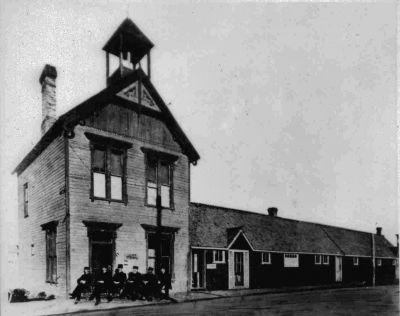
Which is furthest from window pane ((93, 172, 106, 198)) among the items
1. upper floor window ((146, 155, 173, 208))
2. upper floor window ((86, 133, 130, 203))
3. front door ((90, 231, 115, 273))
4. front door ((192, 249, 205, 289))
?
front door ((192, 249, 205, 289))

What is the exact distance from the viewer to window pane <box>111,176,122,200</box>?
18.0m

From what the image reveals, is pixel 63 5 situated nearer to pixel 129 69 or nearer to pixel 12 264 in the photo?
pixel 129 69

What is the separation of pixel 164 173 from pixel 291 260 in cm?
1429

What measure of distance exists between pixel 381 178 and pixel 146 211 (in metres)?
9.27

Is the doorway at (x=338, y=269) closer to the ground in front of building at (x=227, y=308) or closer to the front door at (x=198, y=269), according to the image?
the front door at (x=198, y=269)

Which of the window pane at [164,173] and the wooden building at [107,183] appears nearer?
the wooden building at [107,183]

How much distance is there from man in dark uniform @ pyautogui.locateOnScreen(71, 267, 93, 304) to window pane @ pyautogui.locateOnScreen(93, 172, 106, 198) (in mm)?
2789

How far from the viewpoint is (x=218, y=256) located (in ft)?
83.1

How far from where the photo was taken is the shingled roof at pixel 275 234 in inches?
1006

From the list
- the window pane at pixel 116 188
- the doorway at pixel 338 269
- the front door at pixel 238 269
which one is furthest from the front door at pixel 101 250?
the doorway at pixel 338 269

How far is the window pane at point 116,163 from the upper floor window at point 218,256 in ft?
29.8

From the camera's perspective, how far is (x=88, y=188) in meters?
17.1

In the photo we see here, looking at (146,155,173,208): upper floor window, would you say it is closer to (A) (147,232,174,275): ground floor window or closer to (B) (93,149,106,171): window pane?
(A) (147,232,174,275): ground floor window

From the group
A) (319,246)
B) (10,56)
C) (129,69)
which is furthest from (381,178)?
(319,246)
